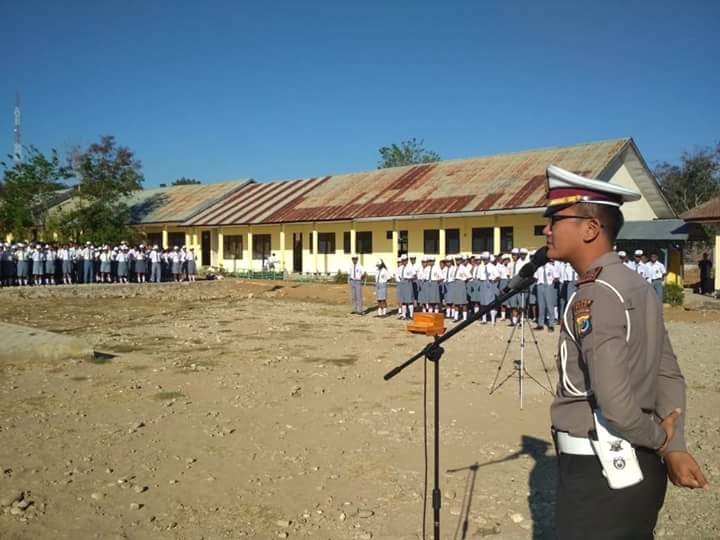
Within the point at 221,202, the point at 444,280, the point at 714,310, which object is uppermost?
the point at 221,202

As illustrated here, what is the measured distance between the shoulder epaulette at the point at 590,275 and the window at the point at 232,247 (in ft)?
104

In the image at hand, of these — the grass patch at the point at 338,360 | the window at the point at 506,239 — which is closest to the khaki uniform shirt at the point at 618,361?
the grass patch at the point at 338,360

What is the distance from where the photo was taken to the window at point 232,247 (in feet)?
109

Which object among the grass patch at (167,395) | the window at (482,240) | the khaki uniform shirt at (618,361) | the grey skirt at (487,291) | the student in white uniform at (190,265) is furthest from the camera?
the student in white uniform at (190,265)

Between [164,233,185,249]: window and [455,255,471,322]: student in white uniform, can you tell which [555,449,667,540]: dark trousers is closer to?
[455,255,471,322]: student in white uniform

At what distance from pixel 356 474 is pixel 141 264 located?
22.4 m

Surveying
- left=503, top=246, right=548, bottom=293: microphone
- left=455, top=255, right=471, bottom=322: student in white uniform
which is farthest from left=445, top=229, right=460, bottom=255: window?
left=503, top=246, right=548, bottom=293: microphone

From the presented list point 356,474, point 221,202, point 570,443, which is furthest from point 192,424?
point 221,202

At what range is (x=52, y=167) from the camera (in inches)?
1331

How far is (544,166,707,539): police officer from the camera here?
1.97 metres

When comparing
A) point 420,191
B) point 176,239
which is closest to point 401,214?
point 420,191

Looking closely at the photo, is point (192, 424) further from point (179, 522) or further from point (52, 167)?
point (52, 167)

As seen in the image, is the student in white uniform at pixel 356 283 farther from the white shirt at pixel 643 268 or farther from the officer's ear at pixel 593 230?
the officer's ear at pixel 593 230

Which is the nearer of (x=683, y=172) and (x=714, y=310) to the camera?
(x=714, y=310)
